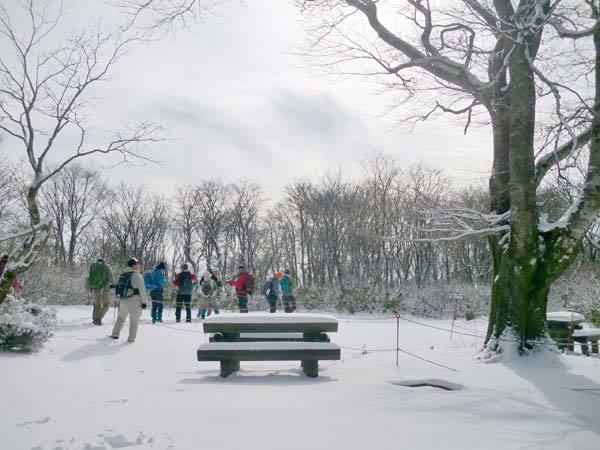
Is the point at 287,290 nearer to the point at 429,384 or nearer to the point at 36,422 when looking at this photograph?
the point at 429,384

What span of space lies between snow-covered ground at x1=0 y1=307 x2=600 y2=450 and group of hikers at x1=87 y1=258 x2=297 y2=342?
2007 millimetres

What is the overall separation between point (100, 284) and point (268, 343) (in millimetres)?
7841

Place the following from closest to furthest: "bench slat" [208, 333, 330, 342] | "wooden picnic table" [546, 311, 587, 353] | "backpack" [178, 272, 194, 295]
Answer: "bench slat" [208, 333, 330, 342]
"wooden picnic table" [546, 311, 587, 353]
"backpack" [178, 272, 194, 295]

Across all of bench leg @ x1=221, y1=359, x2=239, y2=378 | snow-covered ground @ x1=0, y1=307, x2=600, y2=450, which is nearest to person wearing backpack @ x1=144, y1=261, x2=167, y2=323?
snow-covered ground @ x1=0, y1=307, x2=600, y2=450

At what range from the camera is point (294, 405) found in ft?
15.8

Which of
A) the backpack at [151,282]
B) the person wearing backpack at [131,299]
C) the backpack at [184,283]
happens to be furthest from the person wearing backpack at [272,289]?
the person wearing backpack at [131,299]

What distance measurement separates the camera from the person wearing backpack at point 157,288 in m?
14.9

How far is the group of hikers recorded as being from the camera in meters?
10.2

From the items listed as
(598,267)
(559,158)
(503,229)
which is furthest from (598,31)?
(598,267)

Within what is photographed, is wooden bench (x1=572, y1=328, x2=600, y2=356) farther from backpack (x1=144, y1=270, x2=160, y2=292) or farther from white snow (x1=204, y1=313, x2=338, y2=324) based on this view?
backpack (x1=144, y1=270, x2=160, y2=292)

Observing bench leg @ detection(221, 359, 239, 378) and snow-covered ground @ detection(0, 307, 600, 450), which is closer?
snow-covered ground @ detection(0, 307, 600, 450)

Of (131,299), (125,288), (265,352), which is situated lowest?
(265,352)

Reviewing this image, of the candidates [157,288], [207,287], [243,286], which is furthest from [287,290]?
[157,288]

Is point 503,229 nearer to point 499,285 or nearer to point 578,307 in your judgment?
point 499,285
